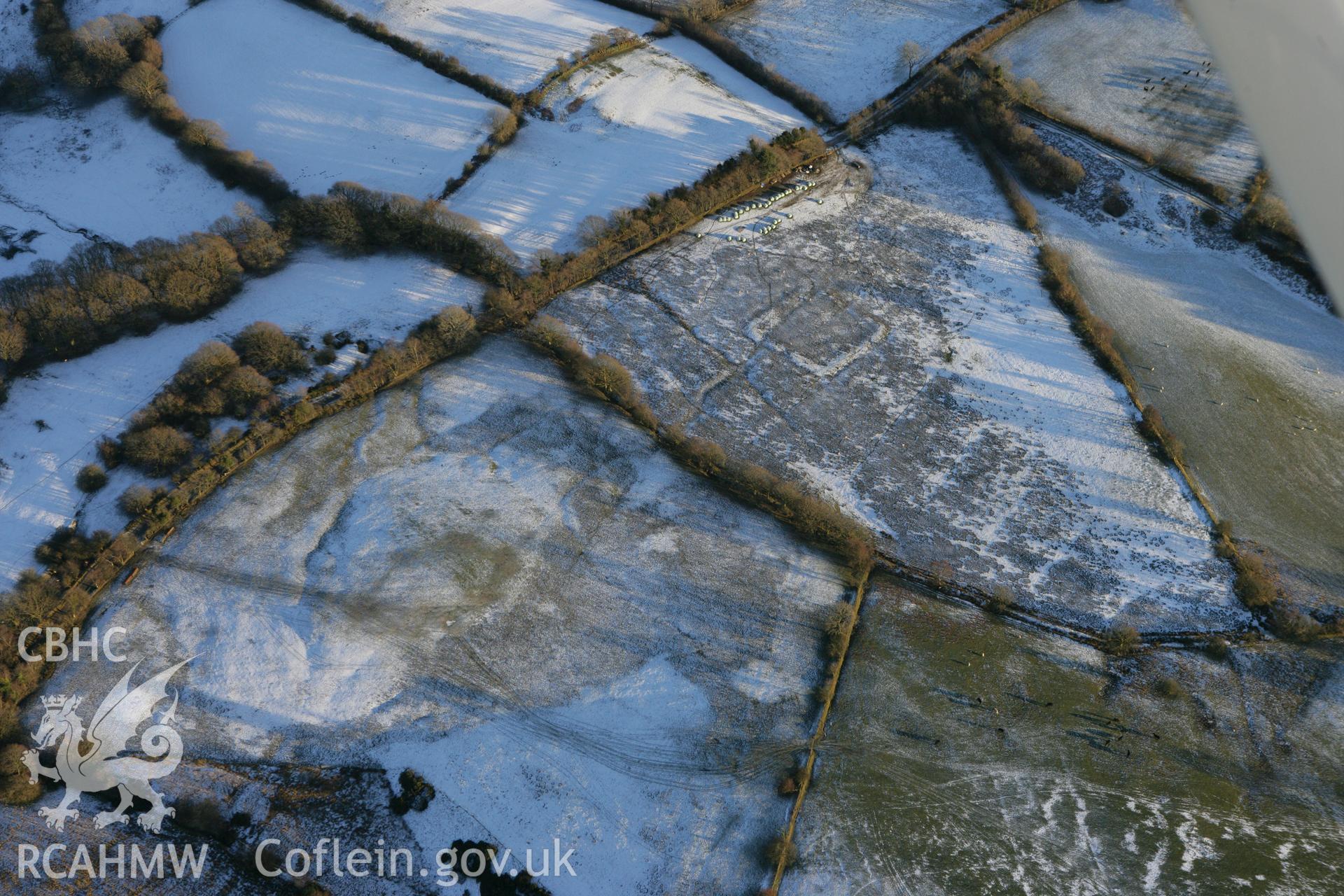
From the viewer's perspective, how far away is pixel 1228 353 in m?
42.2

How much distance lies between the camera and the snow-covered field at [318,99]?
1937 inches

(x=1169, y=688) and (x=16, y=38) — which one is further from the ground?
(x=16, y=38)

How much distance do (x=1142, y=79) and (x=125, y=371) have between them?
201 ft

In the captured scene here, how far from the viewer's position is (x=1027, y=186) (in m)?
50.5

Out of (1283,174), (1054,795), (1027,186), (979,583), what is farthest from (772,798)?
(1027,186)

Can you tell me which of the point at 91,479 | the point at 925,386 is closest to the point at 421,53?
the point at 91,479

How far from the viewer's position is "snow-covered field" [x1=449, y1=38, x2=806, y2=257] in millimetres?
47344

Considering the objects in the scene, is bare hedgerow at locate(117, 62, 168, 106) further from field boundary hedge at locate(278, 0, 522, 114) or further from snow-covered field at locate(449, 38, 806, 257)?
snow-covered field at locate(449, 38, 806, 257)

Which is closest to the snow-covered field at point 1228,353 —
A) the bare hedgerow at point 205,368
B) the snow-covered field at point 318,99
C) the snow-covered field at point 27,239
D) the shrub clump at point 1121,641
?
the shrub clump at point 1121,641

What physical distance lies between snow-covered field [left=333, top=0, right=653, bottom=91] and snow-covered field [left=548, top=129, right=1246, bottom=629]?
17.6 metres

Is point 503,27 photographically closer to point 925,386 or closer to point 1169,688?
point 925,386

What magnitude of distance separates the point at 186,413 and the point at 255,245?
34.7 feet

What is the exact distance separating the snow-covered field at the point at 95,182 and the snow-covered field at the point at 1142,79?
50.4 m

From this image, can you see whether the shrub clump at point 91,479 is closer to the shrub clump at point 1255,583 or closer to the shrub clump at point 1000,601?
the shrub clump at point 1000,601
